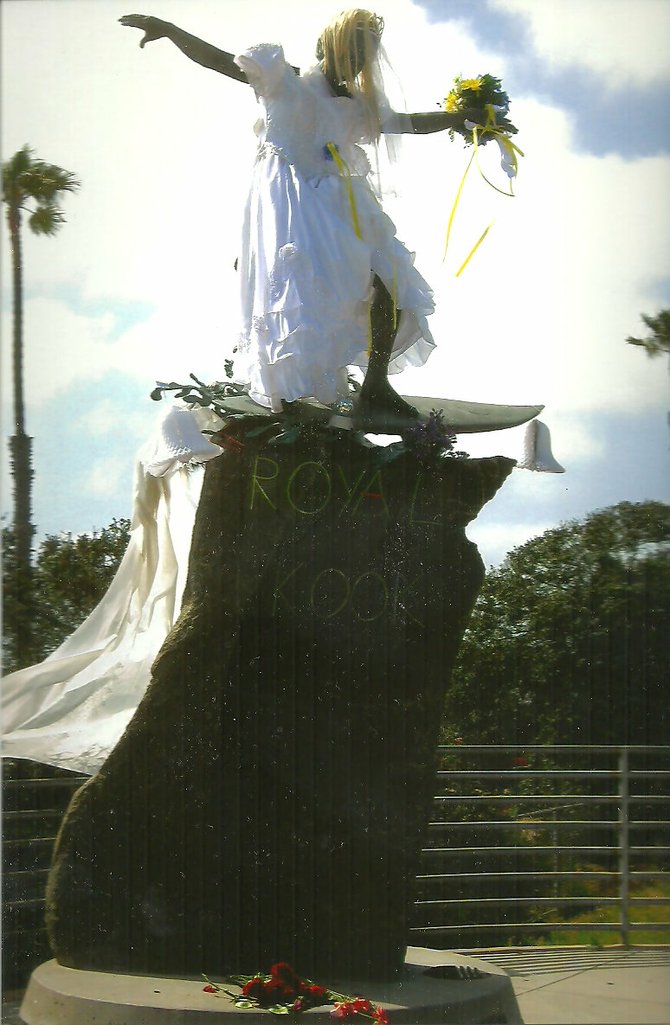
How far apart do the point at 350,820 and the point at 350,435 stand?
1.42 metres

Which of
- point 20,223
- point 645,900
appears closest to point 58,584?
point 20,223

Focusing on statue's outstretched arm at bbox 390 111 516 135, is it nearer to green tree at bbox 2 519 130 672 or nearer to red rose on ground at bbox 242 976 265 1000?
green tree at bbox 2 519 130 672

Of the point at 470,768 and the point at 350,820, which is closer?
the point at 350,820

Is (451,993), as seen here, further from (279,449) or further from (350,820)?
(279,449)

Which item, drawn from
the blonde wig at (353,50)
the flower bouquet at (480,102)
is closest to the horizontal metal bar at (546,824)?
the flower bouquet at (480,102)

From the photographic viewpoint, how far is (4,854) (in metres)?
5.13

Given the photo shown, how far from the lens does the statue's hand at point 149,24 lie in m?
4.18

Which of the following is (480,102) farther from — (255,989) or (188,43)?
(255,989)

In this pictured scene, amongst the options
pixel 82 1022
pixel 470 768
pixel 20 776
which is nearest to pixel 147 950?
pixel 82 1022

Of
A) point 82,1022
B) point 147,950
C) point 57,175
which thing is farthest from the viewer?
point 57,175

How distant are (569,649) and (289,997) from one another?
9.84 feet

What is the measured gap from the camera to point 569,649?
6.43m

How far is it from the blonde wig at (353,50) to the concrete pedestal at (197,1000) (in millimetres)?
3244

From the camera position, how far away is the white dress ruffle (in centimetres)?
412
